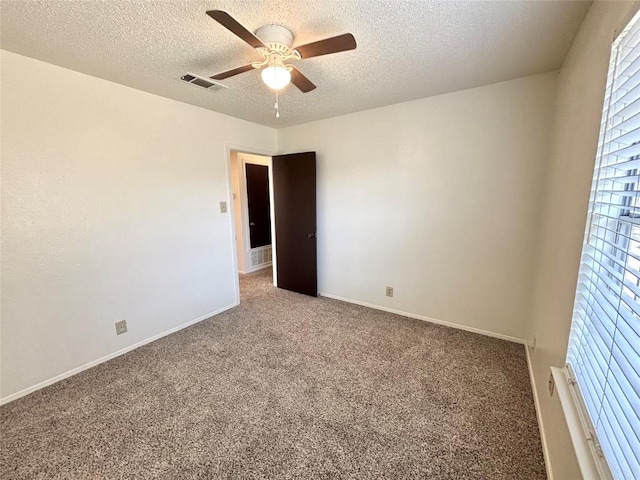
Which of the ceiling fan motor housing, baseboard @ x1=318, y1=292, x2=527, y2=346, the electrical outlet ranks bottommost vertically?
baseboard @ x1=318, y1=292, x2=527, y2=346

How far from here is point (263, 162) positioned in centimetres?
513

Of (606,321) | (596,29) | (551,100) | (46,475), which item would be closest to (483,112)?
(551,100)

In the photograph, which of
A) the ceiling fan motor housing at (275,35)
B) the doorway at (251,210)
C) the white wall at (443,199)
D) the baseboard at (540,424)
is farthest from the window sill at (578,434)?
the doorway at (251,210)

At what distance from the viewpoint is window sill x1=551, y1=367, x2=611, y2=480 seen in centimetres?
87

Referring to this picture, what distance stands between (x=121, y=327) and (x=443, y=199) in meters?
3.38

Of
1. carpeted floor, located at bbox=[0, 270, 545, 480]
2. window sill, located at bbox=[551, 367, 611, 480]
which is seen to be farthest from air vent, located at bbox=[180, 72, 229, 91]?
window sill, located at bbox=[551, 367, 611, 480]

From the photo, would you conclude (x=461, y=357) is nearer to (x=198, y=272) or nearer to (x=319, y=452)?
(x=319, y=452)

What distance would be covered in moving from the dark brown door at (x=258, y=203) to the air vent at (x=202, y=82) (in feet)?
8.04

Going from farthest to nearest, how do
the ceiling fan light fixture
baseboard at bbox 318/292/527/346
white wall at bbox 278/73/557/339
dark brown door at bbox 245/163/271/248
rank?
dark brown door at bbox 245/163/271/248 < baseboard at bbox 318/292/527/346 < white wall at bbox 278/73/557/339 < the ceiling fan light fixture

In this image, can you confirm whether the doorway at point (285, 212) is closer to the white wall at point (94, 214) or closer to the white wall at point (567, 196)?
the white wall at point (94, 214)

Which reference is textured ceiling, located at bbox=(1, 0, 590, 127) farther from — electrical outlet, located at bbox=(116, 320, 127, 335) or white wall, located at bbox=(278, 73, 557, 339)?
electrical outlet, located at bbox=(116, 320, 127, 335)

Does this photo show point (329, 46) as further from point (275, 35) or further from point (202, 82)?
point (202, 82)

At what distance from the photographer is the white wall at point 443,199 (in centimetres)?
243

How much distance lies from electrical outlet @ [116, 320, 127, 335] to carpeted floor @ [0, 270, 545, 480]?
0.76 ft
